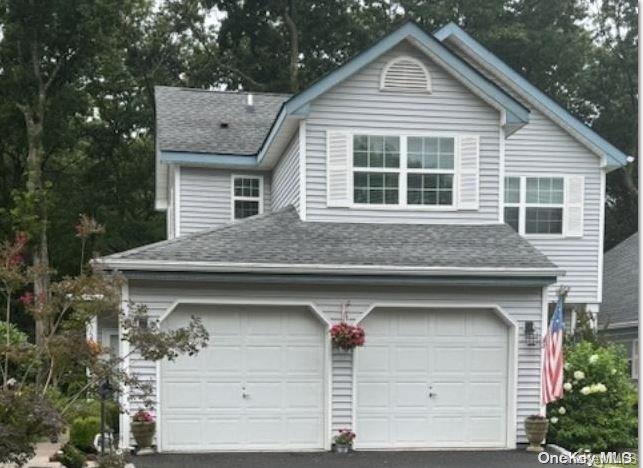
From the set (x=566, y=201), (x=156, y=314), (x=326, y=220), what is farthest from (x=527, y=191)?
(x=156, y=314)

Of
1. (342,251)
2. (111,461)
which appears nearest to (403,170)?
(342,251)

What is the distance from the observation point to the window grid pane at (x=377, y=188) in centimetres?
1279

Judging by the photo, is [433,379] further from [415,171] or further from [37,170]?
[37,170]

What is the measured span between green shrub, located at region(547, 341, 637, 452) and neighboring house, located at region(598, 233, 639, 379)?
225 inches

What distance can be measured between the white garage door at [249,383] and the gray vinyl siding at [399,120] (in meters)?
2.23

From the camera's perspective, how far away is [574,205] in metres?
16.6

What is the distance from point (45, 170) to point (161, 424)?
20.5 m

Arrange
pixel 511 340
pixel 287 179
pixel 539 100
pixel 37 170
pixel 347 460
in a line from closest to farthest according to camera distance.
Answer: pixel 347 460 < pixel 511 340 < pixel 287 179 < pixel 539 100 < pixel 37 170

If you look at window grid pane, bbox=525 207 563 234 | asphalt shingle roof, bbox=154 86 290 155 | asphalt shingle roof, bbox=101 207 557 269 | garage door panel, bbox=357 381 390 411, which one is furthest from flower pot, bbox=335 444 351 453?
window grid pane, bbox=525 207 563 234

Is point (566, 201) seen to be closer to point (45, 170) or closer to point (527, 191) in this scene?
point (527, 191)

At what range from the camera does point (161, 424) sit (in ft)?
36.0

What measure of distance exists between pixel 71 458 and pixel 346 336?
426cm

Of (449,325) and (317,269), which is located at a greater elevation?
(317,269)

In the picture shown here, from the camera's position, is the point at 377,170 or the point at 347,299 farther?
the point at 377,170
